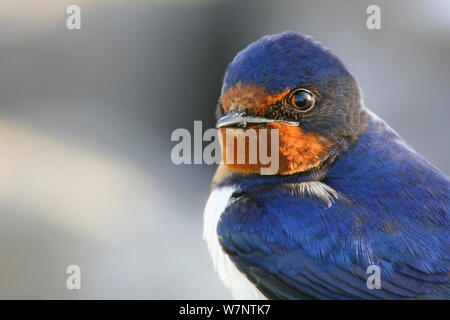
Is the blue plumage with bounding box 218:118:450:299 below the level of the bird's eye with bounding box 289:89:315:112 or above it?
below

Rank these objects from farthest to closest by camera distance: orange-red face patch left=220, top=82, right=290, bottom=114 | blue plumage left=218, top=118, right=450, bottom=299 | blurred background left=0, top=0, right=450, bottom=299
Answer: blurred background left=0, top=0, right=450, bottom=299 < orange-red face patch left=220, top=82, right=290, bottom=114 < blue plumage left=218, top=118, right=450, bottom=299

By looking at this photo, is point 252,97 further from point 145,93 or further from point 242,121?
point 145,93

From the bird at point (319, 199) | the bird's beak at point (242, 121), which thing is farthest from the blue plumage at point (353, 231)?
the bird's beak at point (242, 121)

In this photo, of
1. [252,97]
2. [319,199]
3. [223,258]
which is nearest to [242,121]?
[252,97]

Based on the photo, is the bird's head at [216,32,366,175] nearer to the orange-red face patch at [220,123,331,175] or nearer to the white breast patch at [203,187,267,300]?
the orange-red face patch at [220,123,331,175]

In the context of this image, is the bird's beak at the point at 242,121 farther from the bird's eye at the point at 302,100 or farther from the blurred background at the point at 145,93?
the blurred background at the point at 145,93

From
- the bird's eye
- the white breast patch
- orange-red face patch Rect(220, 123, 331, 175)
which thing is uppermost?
the bird's eye

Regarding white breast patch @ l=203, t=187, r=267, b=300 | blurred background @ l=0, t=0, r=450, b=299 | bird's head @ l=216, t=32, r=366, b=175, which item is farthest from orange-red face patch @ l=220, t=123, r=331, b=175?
blurred background @ l=0, t=0, r=450, b=299
